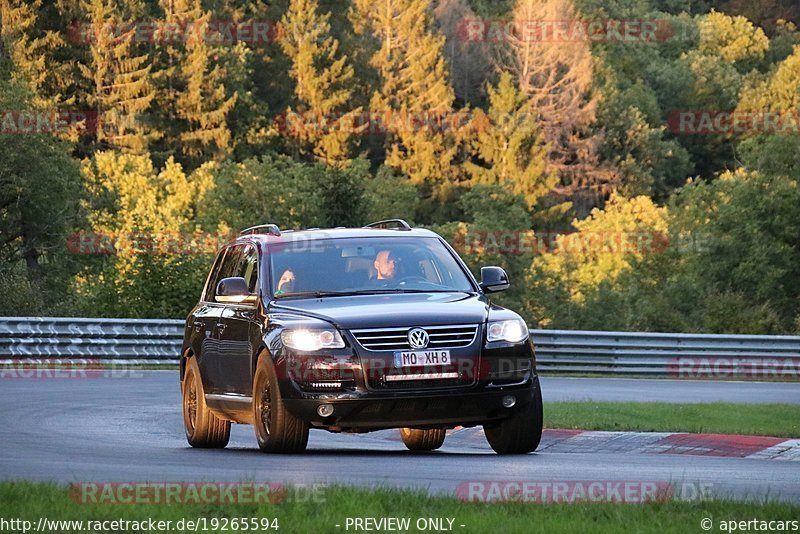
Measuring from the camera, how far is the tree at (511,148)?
10019 centimetres

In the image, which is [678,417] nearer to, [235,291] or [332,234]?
[332,234]

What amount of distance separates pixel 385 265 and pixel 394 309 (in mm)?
1203

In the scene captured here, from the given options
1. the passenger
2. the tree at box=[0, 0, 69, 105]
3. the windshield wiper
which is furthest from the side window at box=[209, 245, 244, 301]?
the tree at box=[0, 0, 69, 105]

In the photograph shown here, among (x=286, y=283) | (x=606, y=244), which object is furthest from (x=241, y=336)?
(x=606, y=244)

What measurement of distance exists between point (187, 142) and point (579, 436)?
83.0m

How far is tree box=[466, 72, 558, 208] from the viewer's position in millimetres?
100188

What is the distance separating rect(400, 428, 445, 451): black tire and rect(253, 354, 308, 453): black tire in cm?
214

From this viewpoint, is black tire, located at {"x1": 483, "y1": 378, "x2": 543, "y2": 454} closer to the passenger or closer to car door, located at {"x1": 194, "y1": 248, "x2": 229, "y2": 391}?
the passenger

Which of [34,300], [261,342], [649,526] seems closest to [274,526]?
[649,526]

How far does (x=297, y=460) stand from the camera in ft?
40.8

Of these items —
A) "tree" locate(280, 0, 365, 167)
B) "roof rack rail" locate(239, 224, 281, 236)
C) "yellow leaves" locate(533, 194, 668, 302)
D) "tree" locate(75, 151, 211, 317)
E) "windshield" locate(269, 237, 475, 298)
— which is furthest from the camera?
"tree" locate(280, 0, 365, 167)

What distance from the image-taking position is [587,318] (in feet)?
206

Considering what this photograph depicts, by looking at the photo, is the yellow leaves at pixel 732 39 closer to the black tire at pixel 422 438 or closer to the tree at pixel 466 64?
the tree at pixel 466 64

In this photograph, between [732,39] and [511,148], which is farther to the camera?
[732,39]
